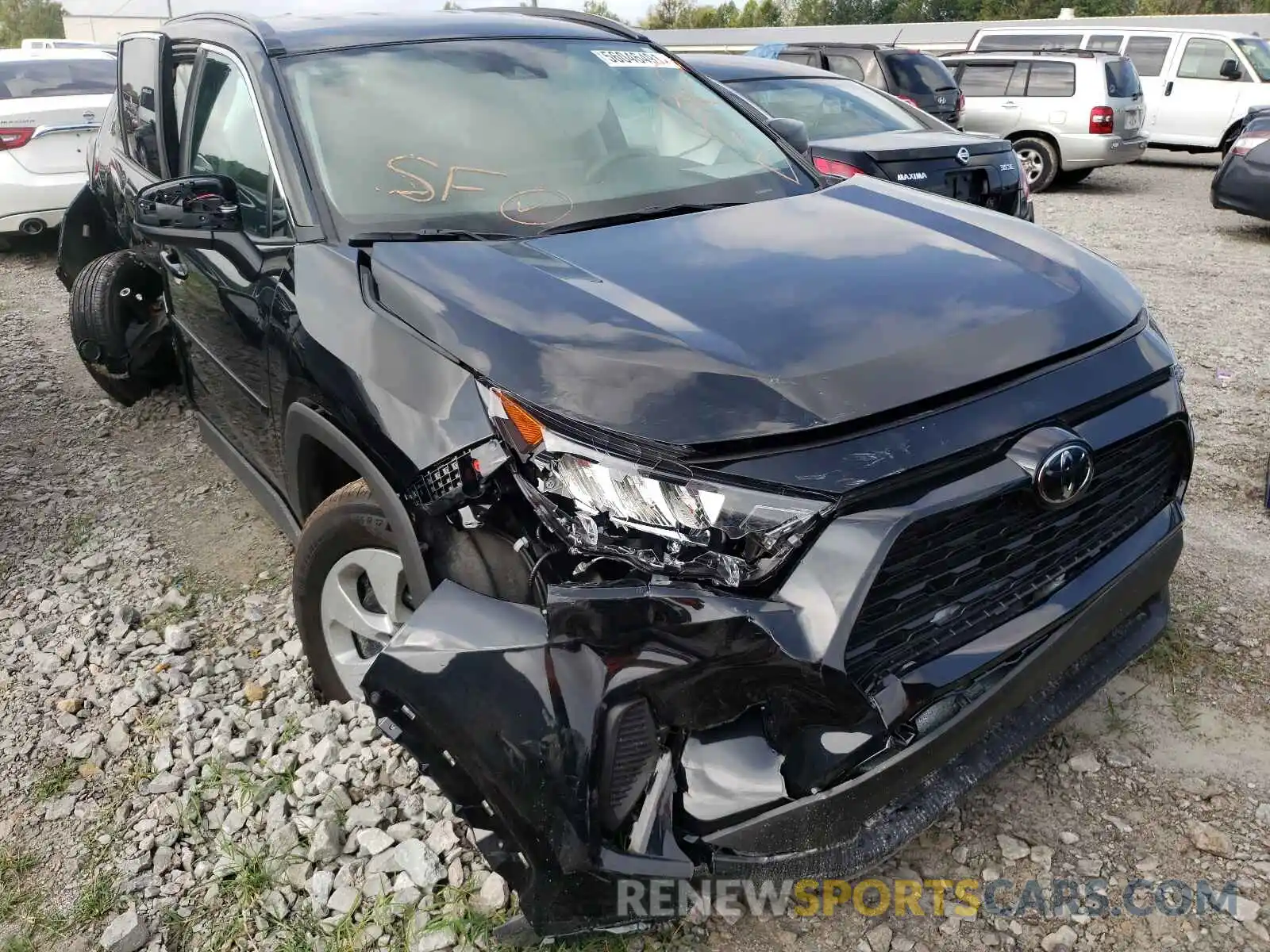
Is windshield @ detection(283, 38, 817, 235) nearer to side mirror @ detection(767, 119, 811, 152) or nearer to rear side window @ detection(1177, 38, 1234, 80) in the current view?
side mirror @ detection(767, 119, 811, 152)

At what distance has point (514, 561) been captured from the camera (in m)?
1.79

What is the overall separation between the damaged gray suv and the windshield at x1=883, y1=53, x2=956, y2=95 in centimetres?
880

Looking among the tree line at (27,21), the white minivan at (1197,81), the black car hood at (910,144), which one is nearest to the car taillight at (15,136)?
the black car hood at (910,144)

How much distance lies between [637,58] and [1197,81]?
1271 cm

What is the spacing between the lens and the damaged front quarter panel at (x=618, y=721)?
161 centimetres

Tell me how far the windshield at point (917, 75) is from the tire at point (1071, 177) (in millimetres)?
2109

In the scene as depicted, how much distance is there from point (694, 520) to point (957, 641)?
56 centimetres

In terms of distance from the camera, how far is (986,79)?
12.1 m

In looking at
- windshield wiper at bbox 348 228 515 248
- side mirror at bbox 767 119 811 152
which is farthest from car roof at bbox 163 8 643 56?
windshield wiper at bbox 348 228 515 248

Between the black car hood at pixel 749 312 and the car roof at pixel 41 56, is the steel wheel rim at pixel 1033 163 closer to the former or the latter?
the car roof at pixel 41 56

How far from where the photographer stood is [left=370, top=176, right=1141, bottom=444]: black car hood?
1778mm

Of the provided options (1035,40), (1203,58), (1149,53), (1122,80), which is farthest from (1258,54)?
(1035,40)

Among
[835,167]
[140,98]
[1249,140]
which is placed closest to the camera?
[140,98]

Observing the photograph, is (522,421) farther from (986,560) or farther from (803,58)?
(803,58)
